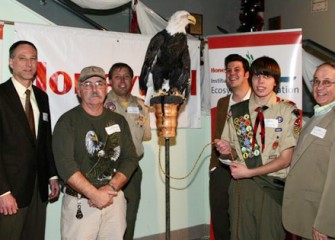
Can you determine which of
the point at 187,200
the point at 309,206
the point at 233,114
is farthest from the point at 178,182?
the point at 309,206

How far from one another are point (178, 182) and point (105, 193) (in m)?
1.56

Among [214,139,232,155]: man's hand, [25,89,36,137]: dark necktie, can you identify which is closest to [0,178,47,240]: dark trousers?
[25,89,36,137]: dark necktie

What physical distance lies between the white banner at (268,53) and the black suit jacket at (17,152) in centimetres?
176

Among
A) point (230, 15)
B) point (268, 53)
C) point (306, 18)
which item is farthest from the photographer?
point (230, 15)

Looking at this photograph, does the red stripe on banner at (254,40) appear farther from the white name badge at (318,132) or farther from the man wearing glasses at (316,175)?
the white name badge at (318,132)

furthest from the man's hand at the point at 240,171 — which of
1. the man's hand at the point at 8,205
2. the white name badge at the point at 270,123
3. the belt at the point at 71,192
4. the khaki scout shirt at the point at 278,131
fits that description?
the man's hand at the point at 8,205

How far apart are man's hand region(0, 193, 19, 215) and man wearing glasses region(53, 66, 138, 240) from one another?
27 cm

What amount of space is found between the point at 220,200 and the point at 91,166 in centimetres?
123

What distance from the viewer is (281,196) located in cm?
217

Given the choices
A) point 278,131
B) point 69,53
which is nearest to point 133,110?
point 69,53

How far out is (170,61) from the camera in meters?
2.26

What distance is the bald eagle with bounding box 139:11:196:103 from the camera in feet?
7.14

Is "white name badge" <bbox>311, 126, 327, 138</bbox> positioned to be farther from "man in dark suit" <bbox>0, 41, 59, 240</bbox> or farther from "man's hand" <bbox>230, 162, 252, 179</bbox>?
"man in dark suit" <bbox>0, 41, 59, 240</bbox>

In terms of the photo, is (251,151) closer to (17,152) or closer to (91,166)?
(91,166)
